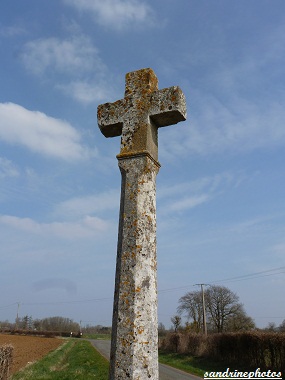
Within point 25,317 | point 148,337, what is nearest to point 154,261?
point 148,337

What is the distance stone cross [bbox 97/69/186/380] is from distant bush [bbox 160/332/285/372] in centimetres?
1766

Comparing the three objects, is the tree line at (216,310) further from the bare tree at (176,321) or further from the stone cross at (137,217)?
the stone cross at (137,217)

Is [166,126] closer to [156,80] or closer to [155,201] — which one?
[156,80]

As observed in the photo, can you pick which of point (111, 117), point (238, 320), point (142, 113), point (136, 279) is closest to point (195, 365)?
point (136, 279)

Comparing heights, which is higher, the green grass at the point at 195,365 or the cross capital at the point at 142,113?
the cross capital at the point at 142,113

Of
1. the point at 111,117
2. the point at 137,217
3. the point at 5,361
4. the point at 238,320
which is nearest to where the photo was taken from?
the point at 137,217

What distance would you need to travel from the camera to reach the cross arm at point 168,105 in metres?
3.95

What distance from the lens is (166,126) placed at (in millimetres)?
4270

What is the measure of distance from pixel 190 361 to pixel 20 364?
12.3m

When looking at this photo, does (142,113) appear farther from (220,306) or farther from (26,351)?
(220,306)

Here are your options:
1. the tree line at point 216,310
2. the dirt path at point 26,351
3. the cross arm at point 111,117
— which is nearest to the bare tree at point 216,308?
the tree line at point 216,310

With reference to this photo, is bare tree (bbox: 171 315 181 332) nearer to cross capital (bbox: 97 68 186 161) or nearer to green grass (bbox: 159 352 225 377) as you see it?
green grass (bbox: 159 352 225 377)

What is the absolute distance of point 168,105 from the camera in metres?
3.96

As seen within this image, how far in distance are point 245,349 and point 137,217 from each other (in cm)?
2117
